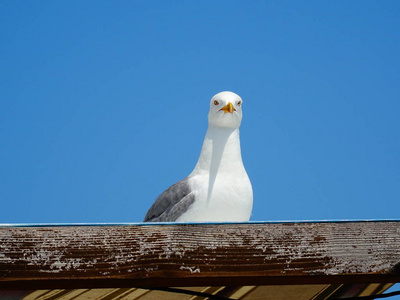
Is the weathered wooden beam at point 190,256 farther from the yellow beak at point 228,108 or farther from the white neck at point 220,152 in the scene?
the yellow beak at point 228,108

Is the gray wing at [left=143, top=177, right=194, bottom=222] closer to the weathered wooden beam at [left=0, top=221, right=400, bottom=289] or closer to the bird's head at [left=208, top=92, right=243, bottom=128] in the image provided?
the bird's head at [left=208, top=92, right=243, bottom=128]

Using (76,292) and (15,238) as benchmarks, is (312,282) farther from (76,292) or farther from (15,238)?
(15,238)

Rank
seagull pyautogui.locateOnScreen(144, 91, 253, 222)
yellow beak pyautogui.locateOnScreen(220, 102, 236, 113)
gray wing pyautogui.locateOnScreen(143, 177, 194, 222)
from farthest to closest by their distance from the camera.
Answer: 1. yellow beak pyautogui.locateOnScreen(220, 102, 236, 113)
2. gray wing pyautogui.locateOnScreen(143, 177, 194, 222)
3. seagull pyautogui.locateOnScreen(144, 91, 253, 222)

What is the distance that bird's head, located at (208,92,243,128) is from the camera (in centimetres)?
639

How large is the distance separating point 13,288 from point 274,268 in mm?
774

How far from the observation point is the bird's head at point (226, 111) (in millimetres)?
6387

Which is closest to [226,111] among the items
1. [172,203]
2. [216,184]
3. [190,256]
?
[216,184]

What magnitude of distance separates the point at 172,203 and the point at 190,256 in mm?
4410

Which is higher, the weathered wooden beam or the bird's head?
the bird's head

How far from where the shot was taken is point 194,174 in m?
6.25

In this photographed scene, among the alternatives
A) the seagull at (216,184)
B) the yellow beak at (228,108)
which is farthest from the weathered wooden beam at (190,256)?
the yellow beak at (228,108)

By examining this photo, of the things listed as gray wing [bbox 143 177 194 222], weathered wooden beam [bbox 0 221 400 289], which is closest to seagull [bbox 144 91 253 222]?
gray wing [bbox 143 177 194 222]

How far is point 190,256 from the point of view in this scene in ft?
6.01

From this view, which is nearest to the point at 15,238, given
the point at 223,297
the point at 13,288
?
the point at 13,288
